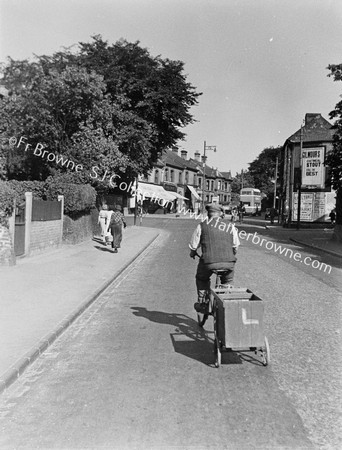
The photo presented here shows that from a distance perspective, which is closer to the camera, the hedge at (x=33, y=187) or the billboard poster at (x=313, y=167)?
the hedge at (x=33, y=187)

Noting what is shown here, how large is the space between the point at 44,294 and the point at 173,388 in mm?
4725

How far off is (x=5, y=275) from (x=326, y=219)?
3278cm

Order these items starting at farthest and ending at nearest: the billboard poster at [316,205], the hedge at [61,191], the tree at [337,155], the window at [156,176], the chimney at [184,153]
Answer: the chimney at [184,153] → the window at [156,176] → the billboard poster at [316,205] → the tree at [337,155] → the hedge at [61,191]

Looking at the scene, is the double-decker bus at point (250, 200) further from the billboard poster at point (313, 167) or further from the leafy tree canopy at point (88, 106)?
the leafy tree canopy at point (88, 106)

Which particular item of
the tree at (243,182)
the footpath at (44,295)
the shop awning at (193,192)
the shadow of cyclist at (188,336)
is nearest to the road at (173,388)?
the shadow of cyclist at (188,336)

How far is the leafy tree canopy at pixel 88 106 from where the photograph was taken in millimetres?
18391

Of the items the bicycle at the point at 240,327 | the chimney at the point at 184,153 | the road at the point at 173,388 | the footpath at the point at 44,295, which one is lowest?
the road at the point at 173,388

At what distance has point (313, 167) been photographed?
1436 inches

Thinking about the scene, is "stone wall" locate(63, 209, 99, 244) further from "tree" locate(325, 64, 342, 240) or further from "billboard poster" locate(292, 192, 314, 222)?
"billboard poster" locate(292, 192, 314, 222)

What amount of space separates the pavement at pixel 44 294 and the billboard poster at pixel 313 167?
958 inches

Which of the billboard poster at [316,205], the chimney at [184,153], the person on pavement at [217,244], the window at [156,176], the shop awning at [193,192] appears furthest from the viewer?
the chimney at [184,153]

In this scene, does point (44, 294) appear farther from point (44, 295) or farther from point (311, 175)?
point (311, 175)

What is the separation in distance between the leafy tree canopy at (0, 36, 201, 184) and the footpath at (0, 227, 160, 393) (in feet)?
14.1

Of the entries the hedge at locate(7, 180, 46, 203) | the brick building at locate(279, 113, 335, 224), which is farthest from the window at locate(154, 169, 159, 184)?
the hedge at locate(7, 180, 46, 203)
